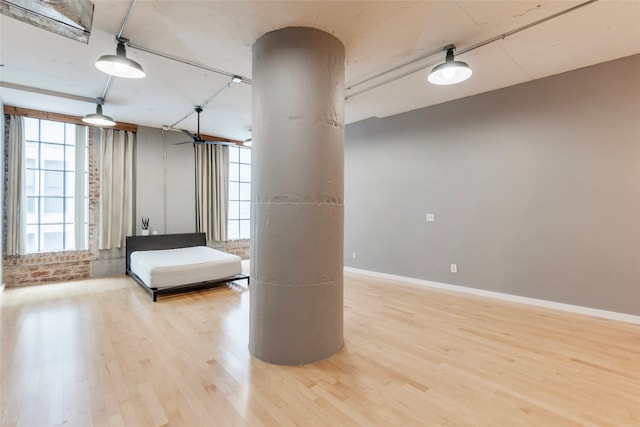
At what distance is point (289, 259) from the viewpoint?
2555 mm

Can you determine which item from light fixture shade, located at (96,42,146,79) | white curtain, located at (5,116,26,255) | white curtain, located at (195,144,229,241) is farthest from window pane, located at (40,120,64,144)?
light fixture shade, located at (96,42,146,79)

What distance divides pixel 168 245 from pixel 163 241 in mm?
128

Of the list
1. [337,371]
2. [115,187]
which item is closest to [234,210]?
[115,187]

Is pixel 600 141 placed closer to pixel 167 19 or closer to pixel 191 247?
pixel 167 19

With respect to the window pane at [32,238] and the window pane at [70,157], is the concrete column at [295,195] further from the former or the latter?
the window pane at [32,238]

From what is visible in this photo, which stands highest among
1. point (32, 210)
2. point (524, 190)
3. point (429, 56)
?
point (429, 56)

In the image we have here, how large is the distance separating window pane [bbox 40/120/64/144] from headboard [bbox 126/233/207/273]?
7.20 feet

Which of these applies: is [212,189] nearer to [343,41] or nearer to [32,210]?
[32,210]

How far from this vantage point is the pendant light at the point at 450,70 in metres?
2.91

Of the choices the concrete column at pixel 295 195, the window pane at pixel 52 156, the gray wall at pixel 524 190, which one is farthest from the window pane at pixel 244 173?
the concrete column at pixel 295 195

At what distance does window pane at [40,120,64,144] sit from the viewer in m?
5.45

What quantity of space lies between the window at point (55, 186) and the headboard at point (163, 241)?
835 millimetres

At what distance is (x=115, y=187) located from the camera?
6.04m

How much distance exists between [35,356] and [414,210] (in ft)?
16.7
